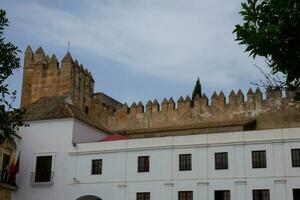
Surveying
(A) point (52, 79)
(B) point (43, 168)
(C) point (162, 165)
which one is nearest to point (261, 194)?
(C) point (162, 165)

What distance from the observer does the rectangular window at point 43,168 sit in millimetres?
30312

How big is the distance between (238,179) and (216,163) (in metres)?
1.44

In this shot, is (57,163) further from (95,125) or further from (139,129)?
(139,129)

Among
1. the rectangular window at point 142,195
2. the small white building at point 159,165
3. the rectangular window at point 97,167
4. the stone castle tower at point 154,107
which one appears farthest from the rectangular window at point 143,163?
the stone castle tower at point 154,107

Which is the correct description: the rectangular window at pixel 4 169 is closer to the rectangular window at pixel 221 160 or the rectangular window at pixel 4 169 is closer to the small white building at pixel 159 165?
the small white building at pixel 159 165

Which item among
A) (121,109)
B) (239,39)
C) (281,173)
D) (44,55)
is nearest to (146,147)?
(281,173)

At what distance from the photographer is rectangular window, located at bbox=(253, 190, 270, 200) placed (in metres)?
25.9

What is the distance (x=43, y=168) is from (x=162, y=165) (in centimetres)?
722

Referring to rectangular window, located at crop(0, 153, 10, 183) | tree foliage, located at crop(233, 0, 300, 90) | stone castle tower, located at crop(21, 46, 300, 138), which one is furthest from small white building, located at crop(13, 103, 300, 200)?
tree foliage, located at crop(233, 0, 300, 90)

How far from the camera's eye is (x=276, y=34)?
747 centimetres

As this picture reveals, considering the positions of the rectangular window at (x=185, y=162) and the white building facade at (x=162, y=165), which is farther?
the rectangular window at (x=185, y=162)

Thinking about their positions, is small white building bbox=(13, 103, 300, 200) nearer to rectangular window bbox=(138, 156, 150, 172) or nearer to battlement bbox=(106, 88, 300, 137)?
rectangular window bbox=(138, 156, 150, 172)

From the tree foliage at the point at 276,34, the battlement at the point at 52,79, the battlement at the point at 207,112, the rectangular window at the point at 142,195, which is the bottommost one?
the rectangular window at the point at 142,195

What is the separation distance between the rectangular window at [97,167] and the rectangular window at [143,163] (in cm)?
240
